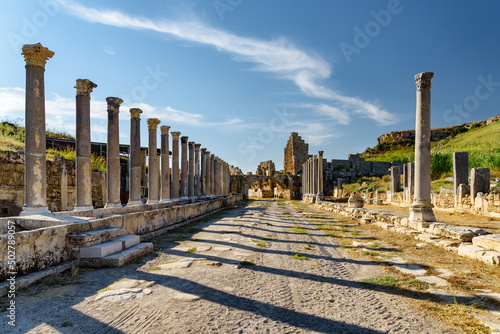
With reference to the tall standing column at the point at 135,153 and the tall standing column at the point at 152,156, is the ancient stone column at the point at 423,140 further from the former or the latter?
the tall standing column at the point at 152,156

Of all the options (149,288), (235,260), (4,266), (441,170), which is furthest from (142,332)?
(441,170)

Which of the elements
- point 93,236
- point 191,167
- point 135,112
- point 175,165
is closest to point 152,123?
point 135,112

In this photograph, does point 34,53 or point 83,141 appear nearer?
point 34,53

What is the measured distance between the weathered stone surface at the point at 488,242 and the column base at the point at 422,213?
2.61 meters

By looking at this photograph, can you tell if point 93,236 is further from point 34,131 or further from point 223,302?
point 34,131

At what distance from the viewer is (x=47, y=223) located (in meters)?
5.50

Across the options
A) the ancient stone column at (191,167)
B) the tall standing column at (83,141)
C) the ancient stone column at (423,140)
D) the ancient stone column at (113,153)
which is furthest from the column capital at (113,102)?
the ancient stone column at (191,167)

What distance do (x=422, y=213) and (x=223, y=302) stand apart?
7.73 m

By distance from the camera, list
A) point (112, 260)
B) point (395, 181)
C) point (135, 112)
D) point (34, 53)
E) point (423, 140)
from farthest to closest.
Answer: point (395, 181)
point (135, 112)
point (423, 140)
point (34, 53)
point (112, 260)

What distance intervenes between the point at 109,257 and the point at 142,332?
273cm

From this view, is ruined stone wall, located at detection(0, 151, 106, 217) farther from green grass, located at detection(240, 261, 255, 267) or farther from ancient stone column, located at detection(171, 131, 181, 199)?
green grass, located at detection(240, 261, 255, 267)

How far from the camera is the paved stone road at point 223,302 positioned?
3078mm

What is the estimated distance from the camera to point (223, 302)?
374 cm

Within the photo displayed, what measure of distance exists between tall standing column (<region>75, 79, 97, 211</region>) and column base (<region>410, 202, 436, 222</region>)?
9809mm
